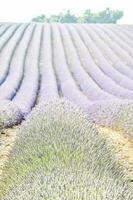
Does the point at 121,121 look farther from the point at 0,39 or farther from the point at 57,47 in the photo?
the point at 0,39

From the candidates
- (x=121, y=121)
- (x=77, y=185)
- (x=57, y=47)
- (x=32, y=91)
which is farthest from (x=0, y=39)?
(x=77, y=185)

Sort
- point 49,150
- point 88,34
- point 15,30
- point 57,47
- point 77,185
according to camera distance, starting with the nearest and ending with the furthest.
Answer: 1. point 77,185
2. point 49,150
3. point 57,47
4. point 88,34
5. point 15,30

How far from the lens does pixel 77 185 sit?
4.13 meters

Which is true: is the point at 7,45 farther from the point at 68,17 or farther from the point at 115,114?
the point at 68,17

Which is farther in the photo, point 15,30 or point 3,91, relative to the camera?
point 15,30

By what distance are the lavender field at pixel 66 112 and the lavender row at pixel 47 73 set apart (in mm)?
45

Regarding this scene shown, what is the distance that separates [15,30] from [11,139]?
24854 mm

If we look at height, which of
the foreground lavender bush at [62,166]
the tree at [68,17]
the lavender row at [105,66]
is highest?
the foreground lavender bush at [62,166]

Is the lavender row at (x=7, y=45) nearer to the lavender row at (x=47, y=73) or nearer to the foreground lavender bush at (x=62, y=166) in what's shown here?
the lavender row at (x=47, y=73)

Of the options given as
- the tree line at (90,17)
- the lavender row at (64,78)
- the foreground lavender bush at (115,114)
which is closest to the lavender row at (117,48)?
the lavender row at (64,78)

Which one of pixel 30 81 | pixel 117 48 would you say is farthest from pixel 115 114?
pixel 117 48

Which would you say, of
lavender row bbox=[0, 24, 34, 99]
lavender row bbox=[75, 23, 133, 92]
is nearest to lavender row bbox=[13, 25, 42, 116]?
lavender row bbox=[0, 24, 34, 99]

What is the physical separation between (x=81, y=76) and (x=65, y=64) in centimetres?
275

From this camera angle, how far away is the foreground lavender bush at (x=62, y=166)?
4.03 m
